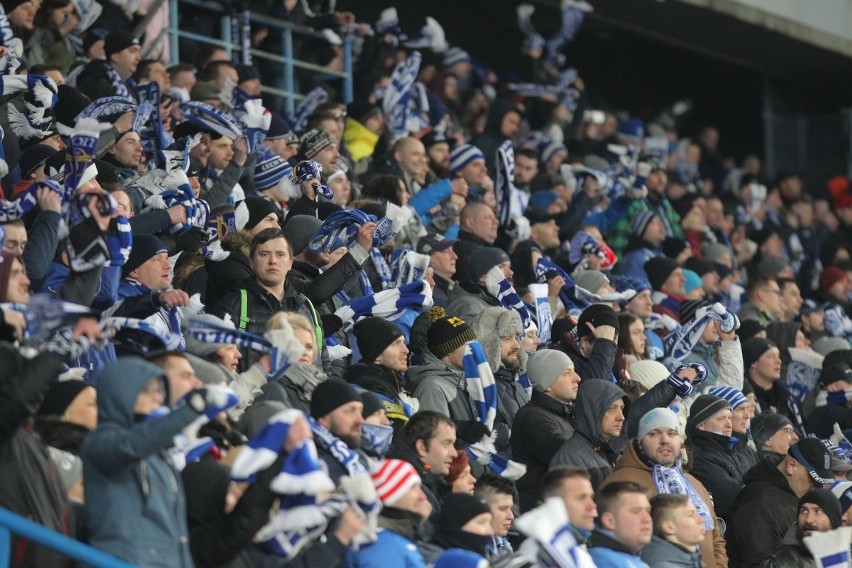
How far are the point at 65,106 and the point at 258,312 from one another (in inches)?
96.7

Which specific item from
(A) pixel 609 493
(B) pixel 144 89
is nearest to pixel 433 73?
(B) pixel 144 89

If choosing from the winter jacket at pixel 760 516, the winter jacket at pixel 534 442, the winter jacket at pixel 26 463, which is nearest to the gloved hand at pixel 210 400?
the winter jacket at pixel 26 463

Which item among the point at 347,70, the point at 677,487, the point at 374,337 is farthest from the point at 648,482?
the point at 347,70

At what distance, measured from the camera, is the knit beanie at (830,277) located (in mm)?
16203

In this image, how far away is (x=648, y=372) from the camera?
34.8ft

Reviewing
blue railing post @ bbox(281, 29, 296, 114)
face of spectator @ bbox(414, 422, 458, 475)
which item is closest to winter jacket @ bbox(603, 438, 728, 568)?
face of spectator @ bbox(414, 422, 458, 475)

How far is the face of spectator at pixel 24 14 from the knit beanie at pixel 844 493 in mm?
5867

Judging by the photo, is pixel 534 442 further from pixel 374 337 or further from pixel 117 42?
pixel 117 42

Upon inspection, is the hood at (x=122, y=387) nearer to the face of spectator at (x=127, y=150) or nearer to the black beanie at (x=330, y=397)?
the black beanie at (x=330, y=397)

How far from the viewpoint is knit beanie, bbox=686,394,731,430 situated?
10164 millimetres

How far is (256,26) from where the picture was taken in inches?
587

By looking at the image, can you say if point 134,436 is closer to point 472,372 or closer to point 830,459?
point 472,372

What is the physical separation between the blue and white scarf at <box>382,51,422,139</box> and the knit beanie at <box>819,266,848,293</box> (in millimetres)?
4320

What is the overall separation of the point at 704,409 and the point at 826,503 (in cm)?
124
